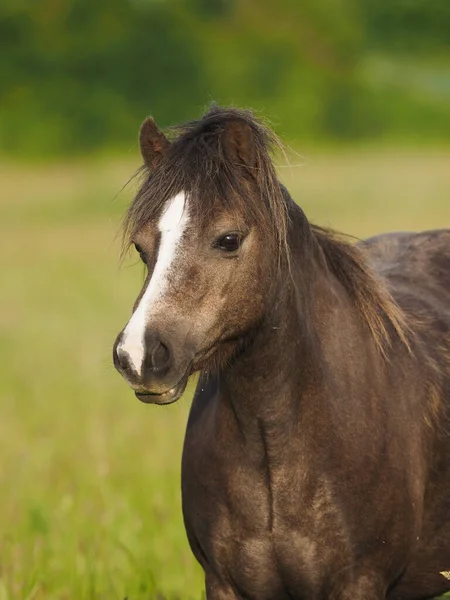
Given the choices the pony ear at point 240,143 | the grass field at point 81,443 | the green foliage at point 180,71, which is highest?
the green foliage at point 180,71

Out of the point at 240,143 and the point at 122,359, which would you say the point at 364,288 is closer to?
the point at 240,143

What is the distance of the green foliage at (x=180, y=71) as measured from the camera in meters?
49.2

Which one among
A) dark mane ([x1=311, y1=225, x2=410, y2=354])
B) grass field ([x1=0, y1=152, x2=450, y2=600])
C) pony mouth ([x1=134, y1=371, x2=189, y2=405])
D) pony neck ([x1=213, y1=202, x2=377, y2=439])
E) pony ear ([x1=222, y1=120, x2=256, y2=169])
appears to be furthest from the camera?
grass field ([x1=0, y1=152, x2=450, y2=600])

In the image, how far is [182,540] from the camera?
6547 millimetres

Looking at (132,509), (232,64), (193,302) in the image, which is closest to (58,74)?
(232,64)

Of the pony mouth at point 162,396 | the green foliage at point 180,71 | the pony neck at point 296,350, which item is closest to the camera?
the pony mouth at point 162,396

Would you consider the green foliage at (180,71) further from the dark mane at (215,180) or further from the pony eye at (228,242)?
the pony eye at (228,242)

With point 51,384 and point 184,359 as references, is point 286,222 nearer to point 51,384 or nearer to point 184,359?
point 184,359

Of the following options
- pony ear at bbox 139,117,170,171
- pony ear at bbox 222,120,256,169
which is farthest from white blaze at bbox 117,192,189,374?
pony ear at bbox 139,117,170,171

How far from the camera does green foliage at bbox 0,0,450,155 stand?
49156 millimetres

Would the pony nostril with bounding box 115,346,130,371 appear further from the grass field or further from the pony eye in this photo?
the grass field

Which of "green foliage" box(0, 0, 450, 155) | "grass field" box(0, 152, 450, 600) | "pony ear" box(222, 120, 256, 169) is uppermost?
"green foliage" box(0, 0, 450, 155)

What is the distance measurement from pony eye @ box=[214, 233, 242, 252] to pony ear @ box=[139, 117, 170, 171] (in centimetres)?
51

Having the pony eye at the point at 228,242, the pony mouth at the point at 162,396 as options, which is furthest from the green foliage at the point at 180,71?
the pony mouth at the point at 162,396
